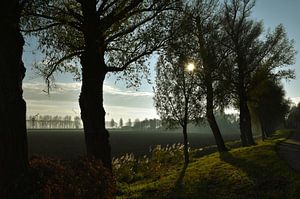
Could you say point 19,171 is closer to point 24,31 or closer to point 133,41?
point 24,31

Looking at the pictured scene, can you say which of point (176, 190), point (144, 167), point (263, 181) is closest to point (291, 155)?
point (263, 181)

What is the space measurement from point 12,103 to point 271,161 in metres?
11.9

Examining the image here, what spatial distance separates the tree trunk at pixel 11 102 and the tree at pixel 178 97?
15.3 metres

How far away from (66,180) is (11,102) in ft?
8.25

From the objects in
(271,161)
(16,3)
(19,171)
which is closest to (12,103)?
(19,171)

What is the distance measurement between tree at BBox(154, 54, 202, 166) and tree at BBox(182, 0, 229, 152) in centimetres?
202

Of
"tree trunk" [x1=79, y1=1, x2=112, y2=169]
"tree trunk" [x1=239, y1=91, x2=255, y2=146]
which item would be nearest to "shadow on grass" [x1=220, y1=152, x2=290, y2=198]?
"tree trunk" [x1=79, y1=1, x2=112, y2=169]

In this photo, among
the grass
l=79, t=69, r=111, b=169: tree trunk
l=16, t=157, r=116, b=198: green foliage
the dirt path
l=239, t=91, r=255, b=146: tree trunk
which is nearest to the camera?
l=16, t=157, r=116, b=198: green foliage

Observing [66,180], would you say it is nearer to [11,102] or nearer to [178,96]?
[11,102]

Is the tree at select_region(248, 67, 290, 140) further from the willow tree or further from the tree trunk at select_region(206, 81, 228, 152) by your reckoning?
the willow tree

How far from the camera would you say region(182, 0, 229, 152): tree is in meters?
26.8

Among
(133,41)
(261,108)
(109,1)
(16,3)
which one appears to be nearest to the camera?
(16,3)

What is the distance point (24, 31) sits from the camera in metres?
14.1

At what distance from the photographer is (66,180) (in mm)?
7777
